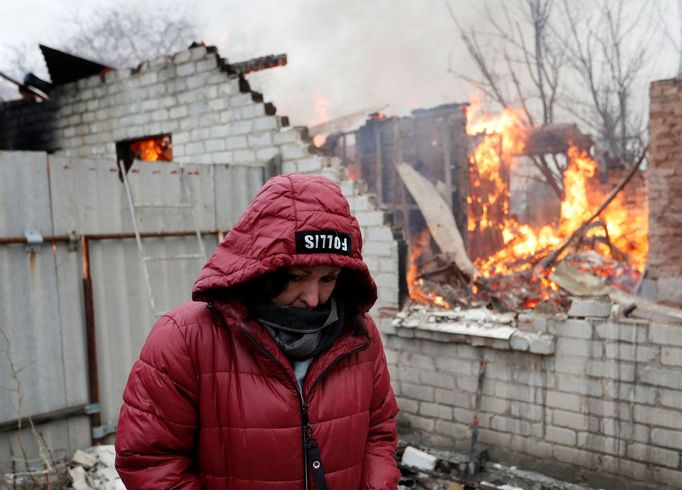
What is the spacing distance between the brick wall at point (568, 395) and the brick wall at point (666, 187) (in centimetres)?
258

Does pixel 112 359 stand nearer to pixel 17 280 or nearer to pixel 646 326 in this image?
pixel 17 280

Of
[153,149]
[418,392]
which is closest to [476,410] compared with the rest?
[418,392]

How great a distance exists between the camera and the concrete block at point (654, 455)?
15.6 ft

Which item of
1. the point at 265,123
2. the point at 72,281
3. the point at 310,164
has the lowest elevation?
the point at 72,281

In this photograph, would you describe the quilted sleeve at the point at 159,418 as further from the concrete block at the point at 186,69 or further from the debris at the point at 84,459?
the concrete block at the point at 186,69

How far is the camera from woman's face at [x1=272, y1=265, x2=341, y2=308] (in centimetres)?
189

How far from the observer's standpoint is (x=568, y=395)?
17.3 ft

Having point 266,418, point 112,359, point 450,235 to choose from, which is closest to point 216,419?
point 266,418

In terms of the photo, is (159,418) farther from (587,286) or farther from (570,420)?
(587,286)

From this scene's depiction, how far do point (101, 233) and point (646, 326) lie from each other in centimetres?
546

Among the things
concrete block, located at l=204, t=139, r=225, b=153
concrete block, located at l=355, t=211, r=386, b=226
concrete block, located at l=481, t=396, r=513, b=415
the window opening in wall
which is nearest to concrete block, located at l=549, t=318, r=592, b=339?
concrete block, located at l=481, t=396, r=513, b=415

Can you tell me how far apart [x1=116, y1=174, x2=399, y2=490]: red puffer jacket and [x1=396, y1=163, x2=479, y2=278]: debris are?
18.9ft

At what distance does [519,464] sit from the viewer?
557cm

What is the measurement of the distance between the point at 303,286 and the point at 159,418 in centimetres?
69
